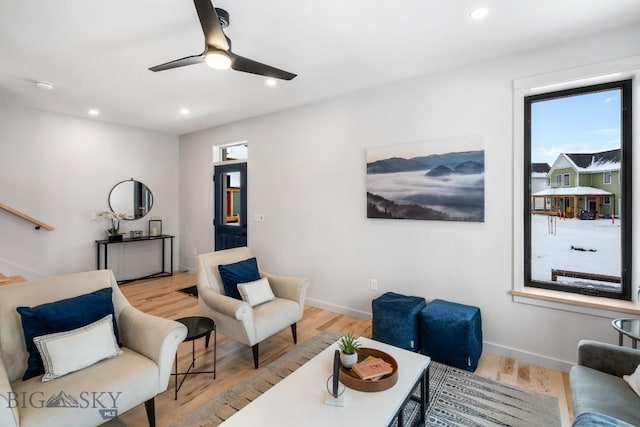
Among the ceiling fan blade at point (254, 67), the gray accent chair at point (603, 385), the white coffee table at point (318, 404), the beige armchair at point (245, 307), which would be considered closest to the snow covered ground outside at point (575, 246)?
the gray accent chair at point (603, 385)

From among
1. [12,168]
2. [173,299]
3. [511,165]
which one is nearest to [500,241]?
[511,165]

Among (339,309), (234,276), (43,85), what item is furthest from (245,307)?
(43,85)

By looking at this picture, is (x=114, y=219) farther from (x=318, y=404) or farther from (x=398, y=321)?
(x=318, y=404)

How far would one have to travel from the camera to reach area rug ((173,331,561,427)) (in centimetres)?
194

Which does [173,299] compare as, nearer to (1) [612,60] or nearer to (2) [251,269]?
(2) [251,269]

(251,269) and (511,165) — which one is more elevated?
(511,165)

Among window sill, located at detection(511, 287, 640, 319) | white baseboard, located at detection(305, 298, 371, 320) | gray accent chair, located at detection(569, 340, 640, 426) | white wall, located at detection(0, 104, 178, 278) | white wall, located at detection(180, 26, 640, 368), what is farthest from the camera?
white wall, located at detection(0, 104, 178, 278)

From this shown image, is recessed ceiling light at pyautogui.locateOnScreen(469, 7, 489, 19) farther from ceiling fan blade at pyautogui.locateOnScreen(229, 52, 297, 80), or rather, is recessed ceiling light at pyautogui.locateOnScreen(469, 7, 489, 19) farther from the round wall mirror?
the round wall mirror

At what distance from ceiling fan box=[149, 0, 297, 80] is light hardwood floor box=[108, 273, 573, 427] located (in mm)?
2320

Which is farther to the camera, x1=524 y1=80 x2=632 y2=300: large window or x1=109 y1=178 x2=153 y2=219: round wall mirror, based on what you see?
x1=109 y1=178 x2=153 y2=219: round wall mirror

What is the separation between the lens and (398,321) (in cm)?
274

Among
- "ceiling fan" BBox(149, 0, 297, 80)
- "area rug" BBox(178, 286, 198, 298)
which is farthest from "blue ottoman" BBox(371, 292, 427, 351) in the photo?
"area rug" BBox(178, 286, 198, 298)

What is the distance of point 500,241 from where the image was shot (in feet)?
9.01

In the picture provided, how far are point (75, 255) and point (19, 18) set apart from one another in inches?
144
